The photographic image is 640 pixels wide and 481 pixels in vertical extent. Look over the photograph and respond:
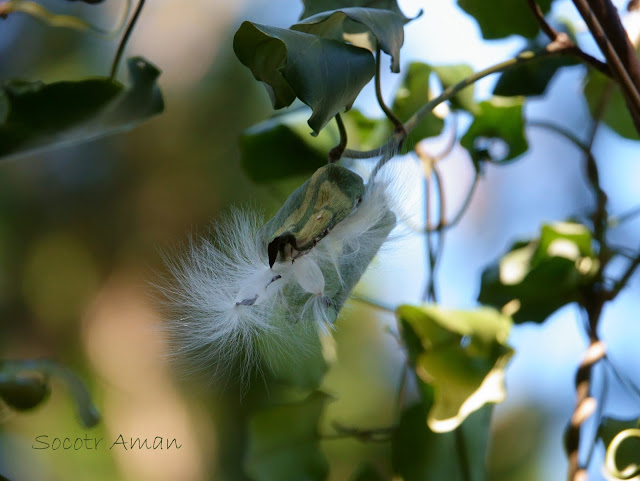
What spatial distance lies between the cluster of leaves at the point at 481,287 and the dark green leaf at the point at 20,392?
166mm

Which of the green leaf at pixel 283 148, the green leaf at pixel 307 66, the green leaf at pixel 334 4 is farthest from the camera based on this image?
the green leaf at pixel 283 148

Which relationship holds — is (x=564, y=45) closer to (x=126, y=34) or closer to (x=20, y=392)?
(x=126, y=34)

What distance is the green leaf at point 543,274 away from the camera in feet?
1.59

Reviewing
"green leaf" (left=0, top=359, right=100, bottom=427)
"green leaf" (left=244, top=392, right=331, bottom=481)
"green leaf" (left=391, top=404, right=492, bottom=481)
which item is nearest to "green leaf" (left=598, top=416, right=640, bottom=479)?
"green leaf" (left=391, top=404, right=492, bottom=481)

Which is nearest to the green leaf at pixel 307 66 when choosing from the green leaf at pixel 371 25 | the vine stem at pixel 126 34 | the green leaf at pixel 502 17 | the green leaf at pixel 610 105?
the green leaf at pixel 371 25

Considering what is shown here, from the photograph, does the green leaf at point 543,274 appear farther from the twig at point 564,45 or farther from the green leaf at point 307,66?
the green leaf at point 307,66

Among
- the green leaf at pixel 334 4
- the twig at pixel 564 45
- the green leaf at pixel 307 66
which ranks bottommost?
the twig at pixel 564 45

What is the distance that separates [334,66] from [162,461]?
1.12 metres

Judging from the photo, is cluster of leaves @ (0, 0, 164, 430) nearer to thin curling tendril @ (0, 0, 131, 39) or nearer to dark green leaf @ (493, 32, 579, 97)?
thin curling tendril @ (0, 0, 131, 39)

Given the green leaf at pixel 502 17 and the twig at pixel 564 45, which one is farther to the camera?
the green leaf at pixel 502 17

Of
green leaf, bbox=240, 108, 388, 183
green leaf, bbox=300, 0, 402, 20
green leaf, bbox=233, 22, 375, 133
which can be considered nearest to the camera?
green leaf, bbox=233, 22, 375, 133

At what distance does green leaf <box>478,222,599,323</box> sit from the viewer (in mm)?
486

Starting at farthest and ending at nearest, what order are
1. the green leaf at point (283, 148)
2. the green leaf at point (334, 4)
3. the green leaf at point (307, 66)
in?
the green leaf at point (283, 148)
the green leaf at point (334, 4)
the green leaf at point (307, 66)

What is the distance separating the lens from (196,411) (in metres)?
1.40
